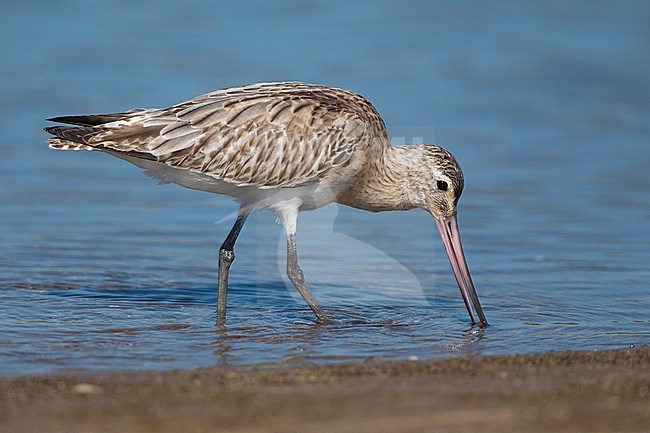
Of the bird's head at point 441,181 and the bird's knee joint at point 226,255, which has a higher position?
the bird's head at point 441,181

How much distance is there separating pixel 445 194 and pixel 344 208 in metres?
2.90

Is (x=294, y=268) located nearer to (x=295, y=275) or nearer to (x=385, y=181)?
(x=295, y=275)

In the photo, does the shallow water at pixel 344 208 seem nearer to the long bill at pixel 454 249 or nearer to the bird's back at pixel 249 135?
the long bill at pixel 454 249

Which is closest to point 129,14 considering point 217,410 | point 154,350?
point 154,350

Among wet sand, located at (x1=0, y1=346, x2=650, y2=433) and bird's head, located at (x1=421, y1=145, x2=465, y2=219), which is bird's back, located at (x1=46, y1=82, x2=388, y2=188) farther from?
wet sand, located at (x1=0, y1=346, x2=650, y2=433)

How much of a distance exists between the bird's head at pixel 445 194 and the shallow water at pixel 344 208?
28 cm

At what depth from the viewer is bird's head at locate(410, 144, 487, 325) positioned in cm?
816

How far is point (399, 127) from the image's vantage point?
1301 cm

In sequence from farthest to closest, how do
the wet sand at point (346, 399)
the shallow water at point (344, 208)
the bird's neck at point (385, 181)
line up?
the bird's neck at point (385, 181)
the shallow water at point (344, 208)
the wet sand at point (346, 399)

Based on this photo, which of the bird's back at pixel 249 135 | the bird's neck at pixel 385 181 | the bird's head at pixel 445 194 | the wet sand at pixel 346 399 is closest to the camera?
the wet sand at pixel 346 399

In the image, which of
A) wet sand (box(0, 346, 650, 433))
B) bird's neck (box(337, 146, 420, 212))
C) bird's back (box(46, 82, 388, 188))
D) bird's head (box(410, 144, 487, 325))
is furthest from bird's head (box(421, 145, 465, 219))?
wet sand (box(0, 346, 650, 433))

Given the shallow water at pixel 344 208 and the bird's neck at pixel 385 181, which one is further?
the bird's neck at pixel 385 181

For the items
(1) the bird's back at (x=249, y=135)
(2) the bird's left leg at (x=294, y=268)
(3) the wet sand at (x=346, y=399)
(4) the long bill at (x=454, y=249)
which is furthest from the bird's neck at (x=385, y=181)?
(3) the wet sand at (x=346, y=399)

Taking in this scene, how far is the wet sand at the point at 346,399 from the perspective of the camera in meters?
5.09
